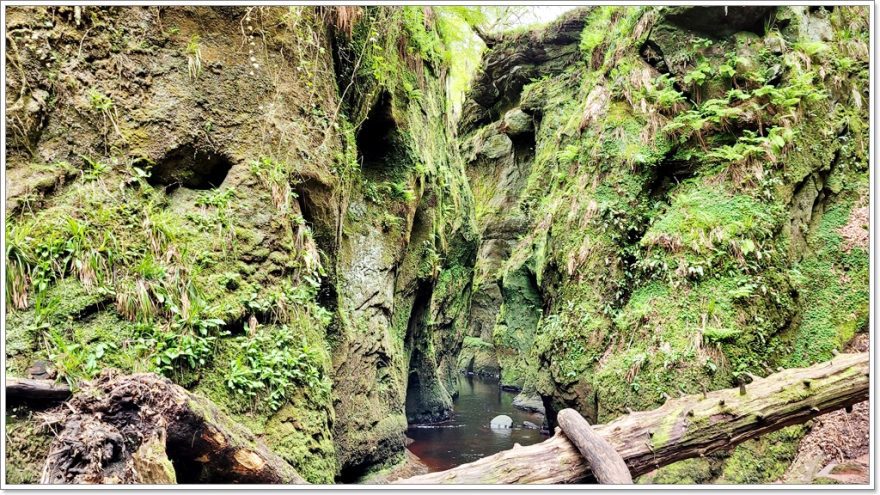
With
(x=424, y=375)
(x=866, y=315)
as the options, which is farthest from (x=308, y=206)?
(x=424, y=375)

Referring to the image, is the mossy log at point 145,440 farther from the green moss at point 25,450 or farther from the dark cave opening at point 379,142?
the dark cave opening at point 379,142

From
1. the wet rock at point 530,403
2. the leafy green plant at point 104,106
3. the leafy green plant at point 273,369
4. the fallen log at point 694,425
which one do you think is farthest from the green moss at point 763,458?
the wet rock at point 530,403

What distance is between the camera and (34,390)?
3.75 metres

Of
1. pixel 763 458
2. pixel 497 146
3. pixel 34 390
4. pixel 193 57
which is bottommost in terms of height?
pixel 763 458

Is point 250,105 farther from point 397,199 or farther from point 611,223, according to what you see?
point 611,223

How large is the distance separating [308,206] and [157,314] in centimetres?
293

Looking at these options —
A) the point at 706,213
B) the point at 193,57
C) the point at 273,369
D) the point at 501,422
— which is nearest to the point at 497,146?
the point at 501,422

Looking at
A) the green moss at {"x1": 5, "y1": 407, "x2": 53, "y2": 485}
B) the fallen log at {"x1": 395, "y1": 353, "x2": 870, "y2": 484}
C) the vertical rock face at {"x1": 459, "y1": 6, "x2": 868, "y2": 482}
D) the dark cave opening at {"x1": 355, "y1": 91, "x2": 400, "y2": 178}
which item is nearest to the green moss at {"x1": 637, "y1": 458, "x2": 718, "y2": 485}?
the vertical rock face at {"x1": 459, "y1": 6, "x2": 868, "y2": 482}

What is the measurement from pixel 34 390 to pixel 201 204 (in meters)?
2.91

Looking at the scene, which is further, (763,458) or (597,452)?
(763,458)

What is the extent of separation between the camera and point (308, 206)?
762 centimetres

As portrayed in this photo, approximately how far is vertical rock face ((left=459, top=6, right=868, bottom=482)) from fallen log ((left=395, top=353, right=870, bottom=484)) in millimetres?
2398

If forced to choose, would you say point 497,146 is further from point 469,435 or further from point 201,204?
point 201,204

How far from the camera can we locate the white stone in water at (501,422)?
14.6m
